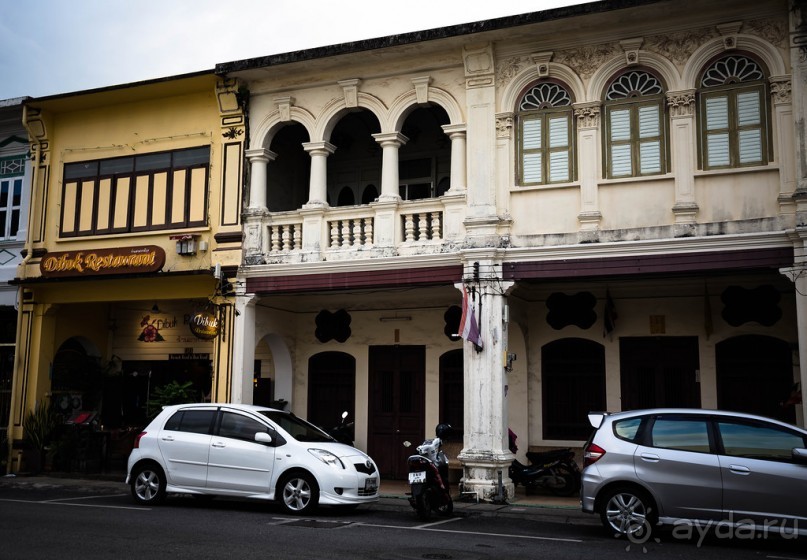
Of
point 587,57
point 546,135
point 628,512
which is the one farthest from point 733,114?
point 628,512

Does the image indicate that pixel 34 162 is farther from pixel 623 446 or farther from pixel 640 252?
pixel 623 446

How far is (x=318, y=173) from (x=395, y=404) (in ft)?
17.9

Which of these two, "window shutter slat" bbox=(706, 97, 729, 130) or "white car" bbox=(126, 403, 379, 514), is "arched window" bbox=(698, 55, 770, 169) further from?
"white car" bbox=(126, 403, 379, 514)

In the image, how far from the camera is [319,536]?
1023cm

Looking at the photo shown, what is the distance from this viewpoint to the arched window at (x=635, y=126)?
1452cm

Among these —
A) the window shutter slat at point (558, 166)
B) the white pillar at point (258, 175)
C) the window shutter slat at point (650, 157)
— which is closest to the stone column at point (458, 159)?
the window shutter slat at point (558, 166)

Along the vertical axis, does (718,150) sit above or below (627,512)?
above

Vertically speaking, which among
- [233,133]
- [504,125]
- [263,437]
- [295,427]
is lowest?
[263,437]

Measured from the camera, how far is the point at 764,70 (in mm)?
13922

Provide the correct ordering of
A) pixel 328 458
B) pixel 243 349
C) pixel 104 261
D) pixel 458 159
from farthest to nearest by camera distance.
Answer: pixel 104 261, pixel 243 349, pixel 458 159, pixel 328 458

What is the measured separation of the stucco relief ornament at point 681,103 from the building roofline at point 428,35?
1.62 metres

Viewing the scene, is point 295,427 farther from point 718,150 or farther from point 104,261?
point 718,150

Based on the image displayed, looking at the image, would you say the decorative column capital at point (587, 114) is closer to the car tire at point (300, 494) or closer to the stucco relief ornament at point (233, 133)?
the stucco relief ornament at point (233, 133)

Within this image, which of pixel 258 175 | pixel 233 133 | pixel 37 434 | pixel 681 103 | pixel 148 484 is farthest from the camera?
pixel 37 434
